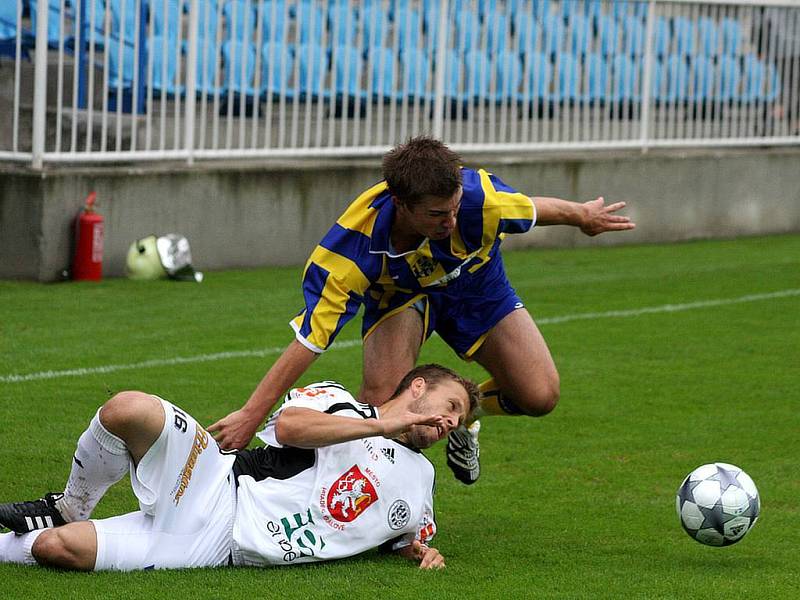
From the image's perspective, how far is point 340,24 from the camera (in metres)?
13.1

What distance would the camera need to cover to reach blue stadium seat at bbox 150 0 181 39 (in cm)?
1183

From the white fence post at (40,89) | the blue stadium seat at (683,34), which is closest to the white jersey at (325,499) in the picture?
the white fence post at (40,89)

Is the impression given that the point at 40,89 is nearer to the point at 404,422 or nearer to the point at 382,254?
the point at 382,254

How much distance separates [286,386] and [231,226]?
7.67m

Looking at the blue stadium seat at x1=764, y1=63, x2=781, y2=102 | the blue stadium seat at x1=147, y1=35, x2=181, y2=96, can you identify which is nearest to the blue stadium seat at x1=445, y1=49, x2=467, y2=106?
the blue stadium seat at x1=147, y1=35, x2=181, y2=96

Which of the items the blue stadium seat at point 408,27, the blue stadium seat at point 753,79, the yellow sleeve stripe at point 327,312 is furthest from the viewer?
the blue stadium seat at point 753,79

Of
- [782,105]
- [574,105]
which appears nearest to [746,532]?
[574,105]

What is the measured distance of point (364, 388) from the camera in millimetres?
5617

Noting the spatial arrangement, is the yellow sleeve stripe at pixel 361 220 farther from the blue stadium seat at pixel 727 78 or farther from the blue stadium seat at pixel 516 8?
the blue stadium seat at pixel 727 78

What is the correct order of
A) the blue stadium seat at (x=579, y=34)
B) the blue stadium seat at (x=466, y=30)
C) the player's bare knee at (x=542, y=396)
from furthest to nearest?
1. the blue stadium seat at (x=579, y=34)
2. the blue stadium seat at (x=466, y=30)
3. the player's bare knee at (x=542, y=396)

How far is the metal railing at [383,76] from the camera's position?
1146 cm

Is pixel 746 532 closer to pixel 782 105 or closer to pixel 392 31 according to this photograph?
pixel 392 31

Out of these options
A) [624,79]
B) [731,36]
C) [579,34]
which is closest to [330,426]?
[579,34]

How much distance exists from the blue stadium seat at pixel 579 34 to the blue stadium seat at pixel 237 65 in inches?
157
